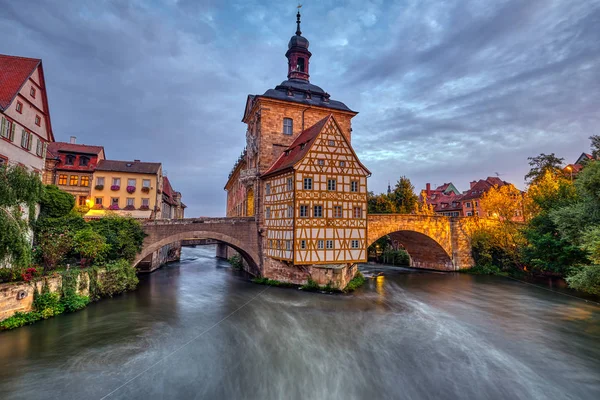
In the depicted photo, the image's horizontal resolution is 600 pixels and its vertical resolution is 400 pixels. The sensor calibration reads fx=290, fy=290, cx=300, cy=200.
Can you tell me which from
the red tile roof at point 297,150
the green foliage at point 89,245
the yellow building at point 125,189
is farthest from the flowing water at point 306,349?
the yellow building at point 125,189

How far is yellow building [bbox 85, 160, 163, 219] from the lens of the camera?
29281 mm

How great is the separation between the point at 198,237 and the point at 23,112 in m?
12.1

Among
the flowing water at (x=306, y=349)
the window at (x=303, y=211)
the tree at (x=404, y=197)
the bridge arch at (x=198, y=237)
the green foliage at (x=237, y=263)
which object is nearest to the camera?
the flowing water at (x=306, y=349)

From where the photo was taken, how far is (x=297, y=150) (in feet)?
65.9

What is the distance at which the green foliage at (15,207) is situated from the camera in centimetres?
1007

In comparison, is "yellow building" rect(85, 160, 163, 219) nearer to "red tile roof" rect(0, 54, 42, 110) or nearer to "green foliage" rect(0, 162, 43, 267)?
"red tile roof" rect(0, 54, 42, 110)

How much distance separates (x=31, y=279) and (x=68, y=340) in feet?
11.1

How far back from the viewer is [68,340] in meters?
11.2

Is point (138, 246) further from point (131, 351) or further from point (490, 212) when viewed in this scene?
point (490, 212)

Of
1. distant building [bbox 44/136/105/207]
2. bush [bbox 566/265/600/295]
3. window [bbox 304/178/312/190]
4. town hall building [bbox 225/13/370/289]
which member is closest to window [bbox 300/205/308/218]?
town hall building [bbox 225/13/370/289]

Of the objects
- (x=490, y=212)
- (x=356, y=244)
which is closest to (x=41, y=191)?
(x=356, y=244)

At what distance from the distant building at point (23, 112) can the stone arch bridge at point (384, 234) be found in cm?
767

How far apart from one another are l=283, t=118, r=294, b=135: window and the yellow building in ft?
54.0

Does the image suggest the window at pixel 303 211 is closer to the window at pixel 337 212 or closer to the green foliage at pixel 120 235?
the window at pixel 337 212
